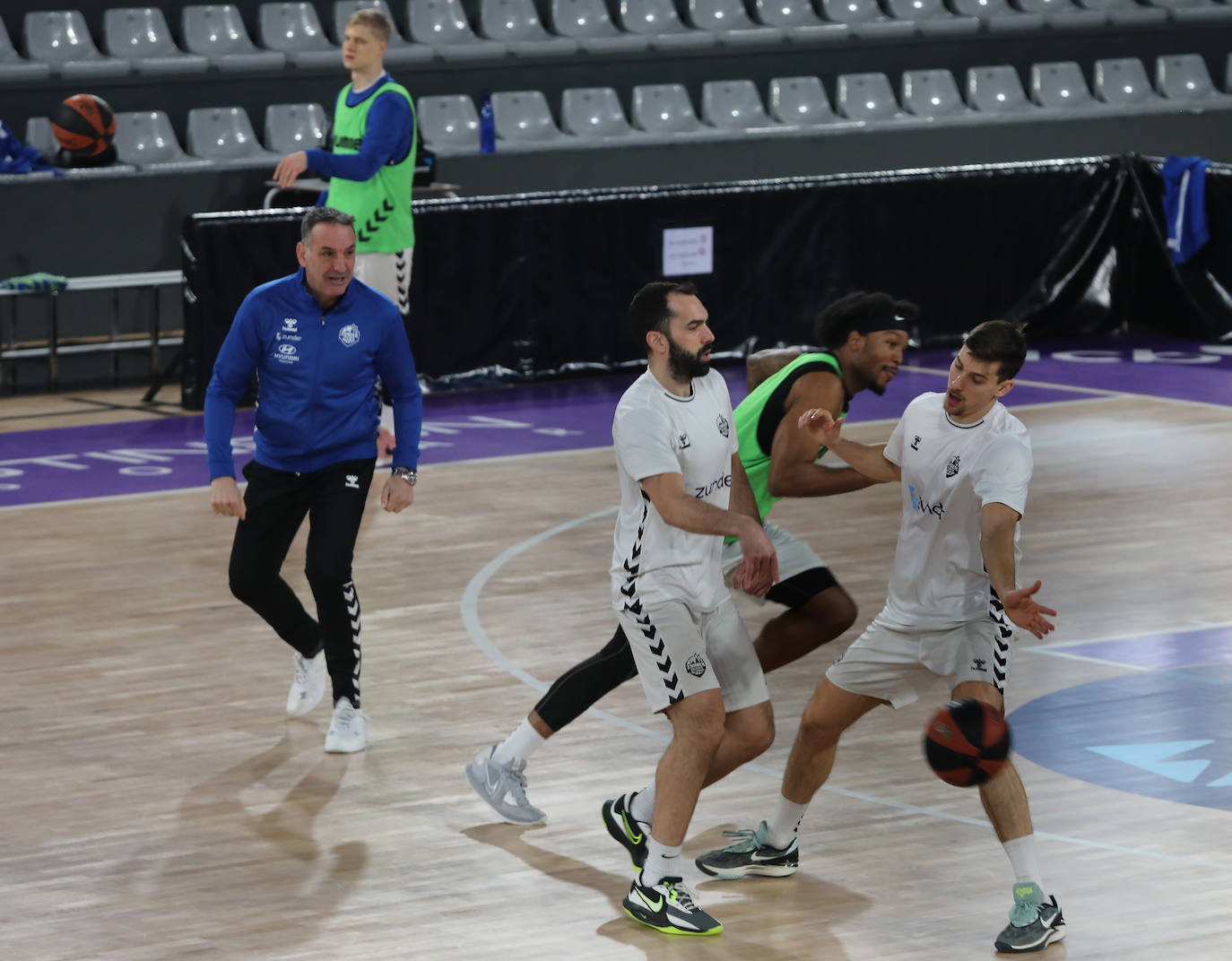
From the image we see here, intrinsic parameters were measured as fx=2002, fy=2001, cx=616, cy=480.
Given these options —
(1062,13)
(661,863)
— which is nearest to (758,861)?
(661,863)

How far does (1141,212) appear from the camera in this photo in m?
17.7

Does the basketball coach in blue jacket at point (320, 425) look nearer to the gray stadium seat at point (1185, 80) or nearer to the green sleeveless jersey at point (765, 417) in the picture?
the green sleeveless jersey at point (765, 417)

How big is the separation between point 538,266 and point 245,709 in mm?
8230

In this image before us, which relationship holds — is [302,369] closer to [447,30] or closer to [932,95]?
[447,30]

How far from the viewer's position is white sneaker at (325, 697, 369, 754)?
7.47 m

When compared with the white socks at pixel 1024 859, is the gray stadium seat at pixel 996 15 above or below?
above

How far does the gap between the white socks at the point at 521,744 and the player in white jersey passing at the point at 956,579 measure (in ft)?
3.19

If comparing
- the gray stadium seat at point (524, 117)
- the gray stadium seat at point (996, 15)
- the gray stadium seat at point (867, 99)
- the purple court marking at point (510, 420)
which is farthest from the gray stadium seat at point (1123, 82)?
the gray stadium seat at point (524, 117)

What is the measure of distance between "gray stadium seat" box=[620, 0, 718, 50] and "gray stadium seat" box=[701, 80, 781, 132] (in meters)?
0.47

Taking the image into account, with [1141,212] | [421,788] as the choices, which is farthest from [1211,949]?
[1141,212]

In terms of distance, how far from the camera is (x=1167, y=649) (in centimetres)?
870

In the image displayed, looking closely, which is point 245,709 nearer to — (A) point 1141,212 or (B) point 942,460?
(B) point 942,460

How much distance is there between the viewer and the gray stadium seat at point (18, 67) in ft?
56.7

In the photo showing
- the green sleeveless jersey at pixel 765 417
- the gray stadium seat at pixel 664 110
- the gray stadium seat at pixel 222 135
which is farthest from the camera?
the gray stadium seat at pixel 664 110
